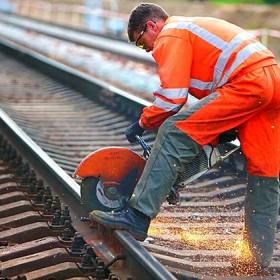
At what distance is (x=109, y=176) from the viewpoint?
5.47 metres

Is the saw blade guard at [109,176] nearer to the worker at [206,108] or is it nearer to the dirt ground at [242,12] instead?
the worker at [206,108]

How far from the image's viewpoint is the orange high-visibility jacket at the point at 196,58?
482cm

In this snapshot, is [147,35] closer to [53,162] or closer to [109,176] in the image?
[109,176]

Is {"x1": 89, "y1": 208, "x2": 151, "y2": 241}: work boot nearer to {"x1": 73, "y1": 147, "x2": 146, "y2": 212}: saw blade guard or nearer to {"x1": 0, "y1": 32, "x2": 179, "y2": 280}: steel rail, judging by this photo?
{"x1": 0, "y1": 32, "x2": 179, "y2": 280}: steel rail

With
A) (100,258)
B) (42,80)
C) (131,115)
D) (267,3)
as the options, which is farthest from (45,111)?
(267,3)

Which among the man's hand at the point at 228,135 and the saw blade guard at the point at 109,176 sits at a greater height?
the man's hand at the point at 228,135

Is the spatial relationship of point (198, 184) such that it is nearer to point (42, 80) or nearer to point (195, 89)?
point (195, 89)

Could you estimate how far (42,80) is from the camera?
13.9 meters

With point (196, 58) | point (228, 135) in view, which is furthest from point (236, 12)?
point (196, 58)

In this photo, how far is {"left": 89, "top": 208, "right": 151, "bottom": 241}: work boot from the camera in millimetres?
4969

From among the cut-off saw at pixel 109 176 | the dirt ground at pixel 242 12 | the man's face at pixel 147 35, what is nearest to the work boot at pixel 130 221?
the cut-off saw at pixel 109 176

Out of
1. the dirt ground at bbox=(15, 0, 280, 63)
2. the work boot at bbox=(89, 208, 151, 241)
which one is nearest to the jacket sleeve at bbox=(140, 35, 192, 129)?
the work boot at bbox=(89, 208, 151, 241)

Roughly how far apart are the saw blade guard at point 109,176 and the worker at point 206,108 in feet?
1.26

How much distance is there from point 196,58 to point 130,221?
1083 millimetres
